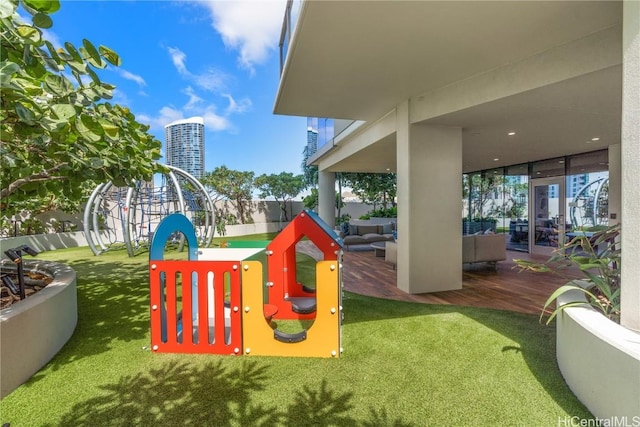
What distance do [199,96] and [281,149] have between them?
8.34 metres

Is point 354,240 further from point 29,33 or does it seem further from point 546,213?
point 29,33

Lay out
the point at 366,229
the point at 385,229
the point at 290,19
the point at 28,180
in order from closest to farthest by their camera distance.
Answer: the point at 28,180 → the point at 290,19 → the point at 366,229 → the point at 385,229

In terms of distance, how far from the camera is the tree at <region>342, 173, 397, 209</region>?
19.7 m

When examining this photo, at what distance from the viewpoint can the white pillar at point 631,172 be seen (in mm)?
1956

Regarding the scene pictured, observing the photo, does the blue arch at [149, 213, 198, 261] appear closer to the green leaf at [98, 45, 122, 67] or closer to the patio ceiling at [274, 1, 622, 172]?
the green leaf at [98, 45, 122, 67]

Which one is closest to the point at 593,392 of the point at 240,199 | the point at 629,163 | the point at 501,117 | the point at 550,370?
the point at 550,370

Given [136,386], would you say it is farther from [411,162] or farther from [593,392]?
[411,162]

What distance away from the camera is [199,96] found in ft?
86.3

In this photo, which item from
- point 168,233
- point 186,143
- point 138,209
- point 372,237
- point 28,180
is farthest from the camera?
point 186,143

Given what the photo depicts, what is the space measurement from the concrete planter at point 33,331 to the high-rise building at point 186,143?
23.8 meters

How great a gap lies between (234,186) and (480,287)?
48.5ft

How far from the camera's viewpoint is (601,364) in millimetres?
1940

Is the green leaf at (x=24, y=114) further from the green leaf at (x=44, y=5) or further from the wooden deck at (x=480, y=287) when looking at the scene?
the wooden deck at (x=480, y=287)

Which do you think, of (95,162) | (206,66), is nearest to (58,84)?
(95,162)
